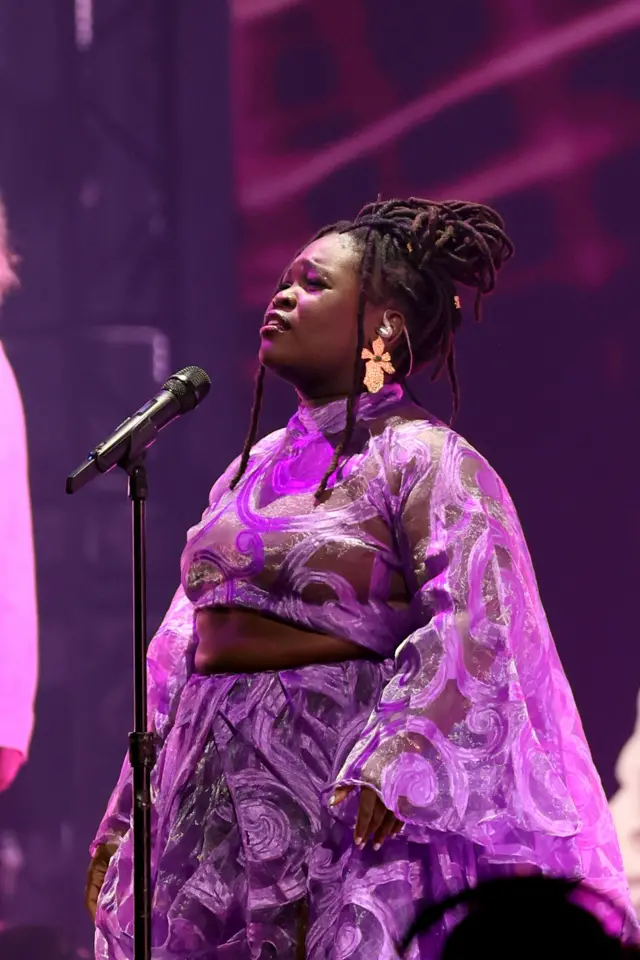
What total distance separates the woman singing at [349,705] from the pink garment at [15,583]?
1093mm

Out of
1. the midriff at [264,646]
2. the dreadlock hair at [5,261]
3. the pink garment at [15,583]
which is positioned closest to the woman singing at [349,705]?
the midriff at [264,646]

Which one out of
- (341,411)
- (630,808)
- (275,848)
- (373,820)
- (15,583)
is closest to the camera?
(373,820)

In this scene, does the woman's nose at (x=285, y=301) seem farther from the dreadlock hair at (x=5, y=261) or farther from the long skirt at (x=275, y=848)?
the dreadlock hair at (x=5, y=261)

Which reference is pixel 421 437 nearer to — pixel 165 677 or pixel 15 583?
pixel 165 677

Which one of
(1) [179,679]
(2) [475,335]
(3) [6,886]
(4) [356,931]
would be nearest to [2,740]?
(3) [6,886]

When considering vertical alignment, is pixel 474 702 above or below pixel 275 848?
above

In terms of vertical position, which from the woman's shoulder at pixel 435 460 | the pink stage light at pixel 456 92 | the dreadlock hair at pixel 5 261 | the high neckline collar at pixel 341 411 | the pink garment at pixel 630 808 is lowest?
the pink garment at pixel 630 808

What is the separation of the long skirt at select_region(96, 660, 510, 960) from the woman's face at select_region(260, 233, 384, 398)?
0.51 metres

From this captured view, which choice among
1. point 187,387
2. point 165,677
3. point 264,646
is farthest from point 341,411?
point 165,677

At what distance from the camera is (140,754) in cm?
204

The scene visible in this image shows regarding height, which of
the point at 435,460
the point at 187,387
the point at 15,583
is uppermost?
the point at 187,387

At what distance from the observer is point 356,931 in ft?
6.44

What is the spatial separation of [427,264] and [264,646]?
71cm

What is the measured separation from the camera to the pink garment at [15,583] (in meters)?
3.45
